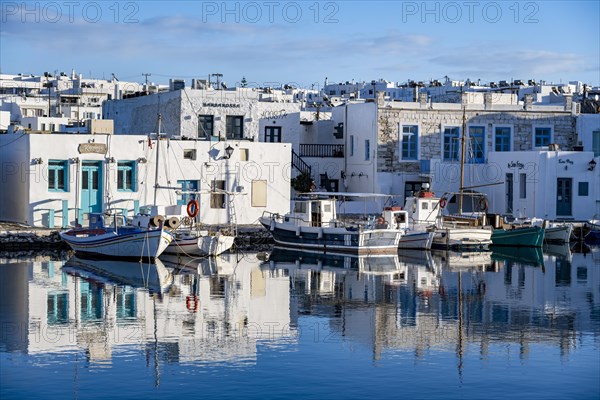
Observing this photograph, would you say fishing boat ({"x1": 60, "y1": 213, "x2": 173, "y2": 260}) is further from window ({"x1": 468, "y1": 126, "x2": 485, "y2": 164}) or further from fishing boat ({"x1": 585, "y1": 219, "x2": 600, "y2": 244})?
fishing boat ({"x1": 585, "y1": 219, "x2": 600, "y2": 244})

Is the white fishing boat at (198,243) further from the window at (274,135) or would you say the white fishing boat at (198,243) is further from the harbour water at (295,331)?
the window at (274,135)

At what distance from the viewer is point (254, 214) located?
147ft

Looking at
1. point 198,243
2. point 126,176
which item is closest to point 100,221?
point 198,243

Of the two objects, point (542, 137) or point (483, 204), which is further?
point (542, 137)

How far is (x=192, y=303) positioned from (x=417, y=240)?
1685 centimetres

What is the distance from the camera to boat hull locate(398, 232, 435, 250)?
1609 inches

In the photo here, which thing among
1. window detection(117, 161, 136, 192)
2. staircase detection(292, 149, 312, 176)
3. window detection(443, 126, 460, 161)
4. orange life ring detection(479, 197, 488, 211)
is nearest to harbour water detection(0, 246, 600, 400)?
window detection(117, 161, 136, 192)

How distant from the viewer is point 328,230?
39.7 meters

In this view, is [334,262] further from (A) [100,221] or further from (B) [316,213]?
(A) [100,221]

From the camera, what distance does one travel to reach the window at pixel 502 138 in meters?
51.8

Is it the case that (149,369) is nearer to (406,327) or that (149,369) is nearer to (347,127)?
(406,327)

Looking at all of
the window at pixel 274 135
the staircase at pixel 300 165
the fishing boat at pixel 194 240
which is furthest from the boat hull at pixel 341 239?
the window at pixel 274 135

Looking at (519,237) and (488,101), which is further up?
(488,101)

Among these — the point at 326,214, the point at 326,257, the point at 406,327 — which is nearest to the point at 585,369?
the point at 406,327
